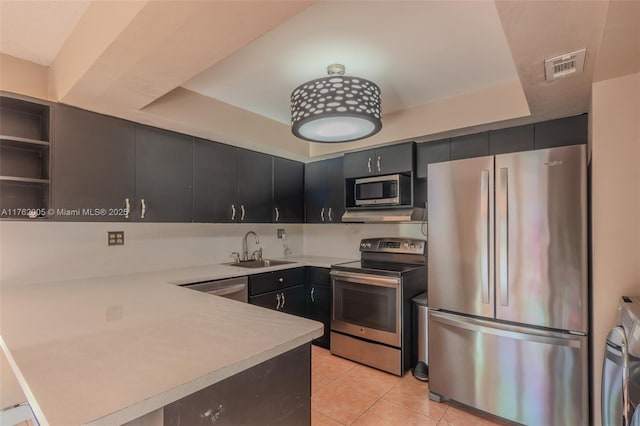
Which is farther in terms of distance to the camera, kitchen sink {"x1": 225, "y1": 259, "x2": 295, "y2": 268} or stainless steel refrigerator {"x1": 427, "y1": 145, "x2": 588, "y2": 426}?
kitchen sink {"x1": 225, "y1": 259, "x2": 295, "y2": 268}

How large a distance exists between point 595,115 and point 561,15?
33.9 inches

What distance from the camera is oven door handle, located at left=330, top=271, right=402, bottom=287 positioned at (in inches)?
106

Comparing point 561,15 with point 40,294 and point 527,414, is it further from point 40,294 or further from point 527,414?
point 40,294

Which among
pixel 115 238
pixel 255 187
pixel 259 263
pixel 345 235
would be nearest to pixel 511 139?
pixel 345 235

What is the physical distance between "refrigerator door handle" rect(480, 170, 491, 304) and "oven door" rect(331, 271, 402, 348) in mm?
717

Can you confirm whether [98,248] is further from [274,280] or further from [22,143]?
[274,280]

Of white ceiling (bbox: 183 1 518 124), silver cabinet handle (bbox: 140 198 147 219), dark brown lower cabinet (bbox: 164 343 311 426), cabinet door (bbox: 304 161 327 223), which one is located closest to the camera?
dark brown lower cabinet (bbox: 164 343 311 426)

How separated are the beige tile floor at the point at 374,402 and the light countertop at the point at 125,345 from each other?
124 cm

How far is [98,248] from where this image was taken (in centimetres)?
244

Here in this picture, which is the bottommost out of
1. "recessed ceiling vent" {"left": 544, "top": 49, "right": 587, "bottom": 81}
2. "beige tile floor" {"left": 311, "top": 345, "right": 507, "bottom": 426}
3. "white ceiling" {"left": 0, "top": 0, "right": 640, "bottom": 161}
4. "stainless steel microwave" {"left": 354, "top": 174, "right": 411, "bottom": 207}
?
"beige tile floor" {"left": 311, "top": 345, "right": 507, "bottom": 426}

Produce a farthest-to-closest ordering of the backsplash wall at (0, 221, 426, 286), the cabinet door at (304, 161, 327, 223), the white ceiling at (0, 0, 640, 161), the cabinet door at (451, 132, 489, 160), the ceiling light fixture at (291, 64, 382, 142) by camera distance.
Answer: the cabinet door at (304, 161, 327, 223) < the cabinet door at (451, 132, 489, 160) < the backsplash wall at (0, 221, 426, 286) < the ceiling light fixture at (291, 64, 382, 142) < the white ceiling at (0, 0, 640, 161)

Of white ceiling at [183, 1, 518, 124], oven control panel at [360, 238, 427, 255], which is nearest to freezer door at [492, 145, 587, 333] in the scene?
white ceiling at [183, 1, 518, 124]

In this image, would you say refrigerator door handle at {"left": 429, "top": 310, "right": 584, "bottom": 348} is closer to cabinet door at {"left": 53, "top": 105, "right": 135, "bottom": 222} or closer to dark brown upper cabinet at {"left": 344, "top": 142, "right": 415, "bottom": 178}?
dark brown upper cabinet at {"left": 344, "top": 142, "right": 415, "bottom": 178}

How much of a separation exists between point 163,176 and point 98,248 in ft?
2.47
